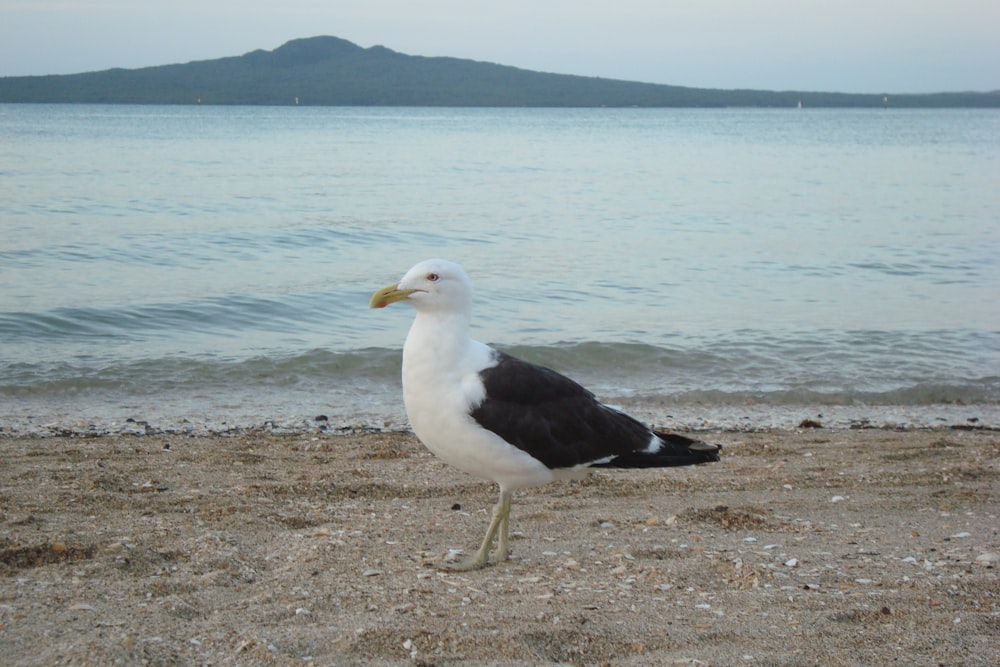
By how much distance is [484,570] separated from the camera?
512 cm

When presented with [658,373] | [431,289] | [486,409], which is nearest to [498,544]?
[486,409]

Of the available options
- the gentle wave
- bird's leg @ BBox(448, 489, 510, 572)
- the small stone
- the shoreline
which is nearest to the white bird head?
bird's leg @ BBox(448, 489, 510, 572)

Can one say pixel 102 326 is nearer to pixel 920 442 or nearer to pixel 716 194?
pixel 920 442

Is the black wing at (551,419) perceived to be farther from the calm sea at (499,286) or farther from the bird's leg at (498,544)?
the calm sea at (499,286)

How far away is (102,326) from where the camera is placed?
12.9 metres

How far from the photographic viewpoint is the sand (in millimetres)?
4141

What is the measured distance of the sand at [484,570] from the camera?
13.6ft

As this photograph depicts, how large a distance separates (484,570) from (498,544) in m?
0.26

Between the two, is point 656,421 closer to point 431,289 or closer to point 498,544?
point 498,544

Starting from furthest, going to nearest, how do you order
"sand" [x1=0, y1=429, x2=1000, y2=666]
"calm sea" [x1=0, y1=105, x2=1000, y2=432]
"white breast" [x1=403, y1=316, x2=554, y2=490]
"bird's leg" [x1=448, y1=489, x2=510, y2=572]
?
"calm sea" [x1=0, y1=105, x2=1000, y2=432]
"bird's leg" [x1=448, y1=489, x2=510, y2=572]
"white breast" [x1=403, y1=316, x2=554, y2=490]
"sand" [x1=0, y1=429, x2=1000, y2=666]

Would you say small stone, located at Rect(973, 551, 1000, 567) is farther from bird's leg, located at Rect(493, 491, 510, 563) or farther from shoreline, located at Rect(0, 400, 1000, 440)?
shoreline, located at Rect(0, 400, 1000, 440)

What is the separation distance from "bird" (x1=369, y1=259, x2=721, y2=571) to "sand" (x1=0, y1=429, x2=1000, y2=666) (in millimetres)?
472

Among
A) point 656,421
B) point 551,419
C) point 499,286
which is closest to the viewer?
point 551,419

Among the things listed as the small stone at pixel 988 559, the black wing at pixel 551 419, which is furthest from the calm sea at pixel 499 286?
the black wing at pixel 551 419
